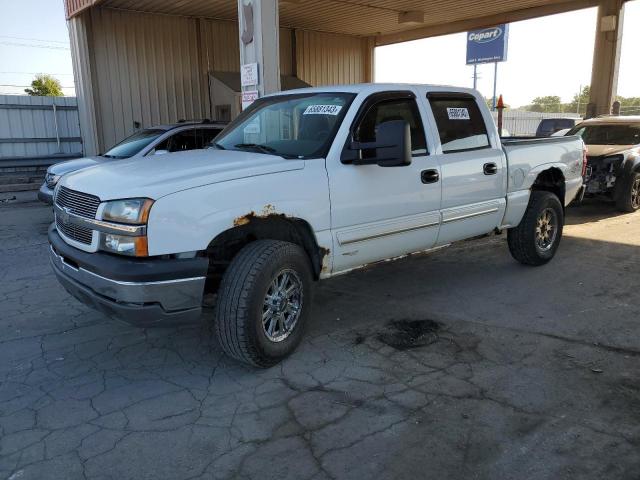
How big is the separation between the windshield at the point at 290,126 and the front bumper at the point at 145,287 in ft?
4.21

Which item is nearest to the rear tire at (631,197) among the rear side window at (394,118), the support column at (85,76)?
the rear side window at (394,118)

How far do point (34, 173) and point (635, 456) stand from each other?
14.7 meters

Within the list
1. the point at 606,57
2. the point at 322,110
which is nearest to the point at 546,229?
the point at 322,110

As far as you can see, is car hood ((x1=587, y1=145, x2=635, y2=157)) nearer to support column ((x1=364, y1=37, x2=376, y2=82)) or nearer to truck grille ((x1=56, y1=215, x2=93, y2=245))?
truck grille ((x1=56, y1=215, x2=93, y2=245))

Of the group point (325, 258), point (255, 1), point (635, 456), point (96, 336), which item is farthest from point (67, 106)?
Answer: point (635, 456)

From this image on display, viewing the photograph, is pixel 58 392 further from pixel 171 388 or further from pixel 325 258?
pixel 325 258

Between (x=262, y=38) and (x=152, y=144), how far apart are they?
8.68ft

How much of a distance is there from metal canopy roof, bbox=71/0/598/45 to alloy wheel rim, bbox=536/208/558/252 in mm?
9893

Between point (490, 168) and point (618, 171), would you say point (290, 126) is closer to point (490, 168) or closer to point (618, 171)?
point (490, 168)

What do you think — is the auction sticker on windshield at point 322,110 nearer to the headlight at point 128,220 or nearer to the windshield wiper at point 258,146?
the windshield wiper at point 258,146

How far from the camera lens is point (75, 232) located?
367 centimetres

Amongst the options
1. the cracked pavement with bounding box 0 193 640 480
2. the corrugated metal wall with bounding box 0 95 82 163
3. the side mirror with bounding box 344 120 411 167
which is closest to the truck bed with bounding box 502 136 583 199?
the cracked pavement with bounding box 0 193 640 480

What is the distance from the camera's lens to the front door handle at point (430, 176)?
456cm

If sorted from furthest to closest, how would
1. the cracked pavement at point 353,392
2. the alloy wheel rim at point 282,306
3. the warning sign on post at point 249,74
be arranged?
1. the warning sign on post at point 249,74
2. the alloy wheel rim at point 282,306
3. the cracked pavement at point 353,392
